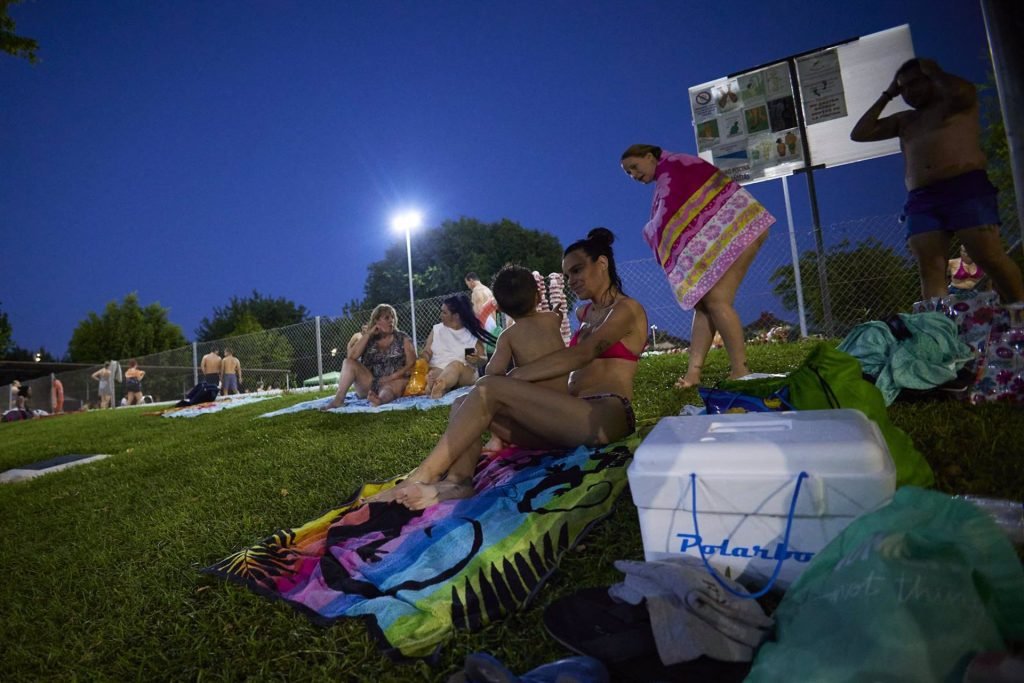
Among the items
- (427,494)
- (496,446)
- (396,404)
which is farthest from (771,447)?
(396,404)

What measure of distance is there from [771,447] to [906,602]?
0.52 meters

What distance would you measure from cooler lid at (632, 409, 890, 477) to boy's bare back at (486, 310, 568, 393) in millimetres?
1371

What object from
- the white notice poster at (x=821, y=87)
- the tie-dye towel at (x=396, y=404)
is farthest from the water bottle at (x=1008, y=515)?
the white notice poster at (x=821, y=87)

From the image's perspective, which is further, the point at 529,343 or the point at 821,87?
the point at 821,87

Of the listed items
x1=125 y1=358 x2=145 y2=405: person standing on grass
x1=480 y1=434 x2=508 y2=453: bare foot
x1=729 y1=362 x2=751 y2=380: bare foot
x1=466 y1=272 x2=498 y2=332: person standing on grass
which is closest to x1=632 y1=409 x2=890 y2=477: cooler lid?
x1=480 y1=434 x2=508 y2=453: bare foot

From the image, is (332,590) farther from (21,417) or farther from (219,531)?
(21,417)

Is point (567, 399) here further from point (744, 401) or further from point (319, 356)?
point (319, 356)

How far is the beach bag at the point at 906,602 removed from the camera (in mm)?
893

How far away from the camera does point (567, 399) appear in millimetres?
2791

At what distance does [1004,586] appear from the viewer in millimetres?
1008

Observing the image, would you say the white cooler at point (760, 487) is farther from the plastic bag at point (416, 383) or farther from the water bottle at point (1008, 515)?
the plastic bag at point (416, 383)

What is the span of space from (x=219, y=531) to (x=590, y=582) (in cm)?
210

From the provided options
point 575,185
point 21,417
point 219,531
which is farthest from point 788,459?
point 575,185

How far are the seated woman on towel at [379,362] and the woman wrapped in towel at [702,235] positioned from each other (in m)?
3.81
